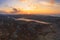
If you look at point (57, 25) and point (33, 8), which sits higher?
point (33, 8)

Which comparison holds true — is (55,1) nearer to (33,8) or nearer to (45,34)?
(33,8)

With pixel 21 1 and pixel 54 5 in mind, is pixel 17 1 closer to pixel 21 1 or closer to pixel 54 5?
pixel 21 1

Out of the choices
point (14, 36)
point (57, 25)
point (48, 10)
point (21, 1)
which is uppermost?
point (21, 1)

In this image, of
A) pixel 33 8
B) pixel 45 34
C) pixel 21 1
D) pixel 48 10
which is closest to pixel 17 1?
pixel 21 1

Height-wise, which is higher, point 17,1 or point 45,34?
point 17,1

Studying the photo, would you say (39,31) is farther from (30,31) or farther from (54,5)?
(54,5)

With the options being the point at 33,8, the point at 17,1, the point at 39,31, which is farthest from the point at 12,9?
the point at 39,31

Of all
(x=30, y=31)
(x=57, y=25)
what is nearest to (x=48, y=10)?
(x=57, y=25)
